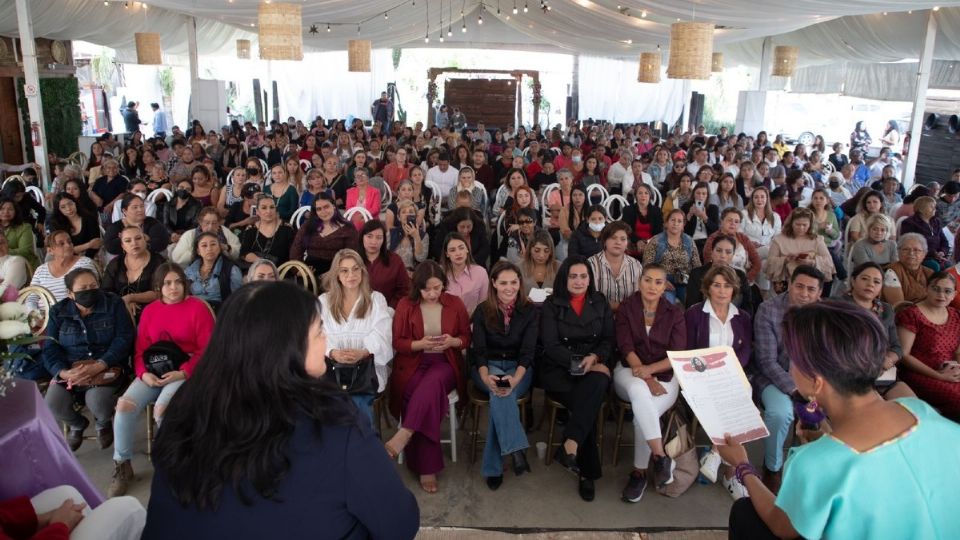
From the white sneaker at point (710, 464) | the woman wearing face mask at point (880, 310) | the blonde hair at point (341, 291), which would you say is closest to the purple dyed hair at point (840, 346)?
the white sneaker at point (710, 464)

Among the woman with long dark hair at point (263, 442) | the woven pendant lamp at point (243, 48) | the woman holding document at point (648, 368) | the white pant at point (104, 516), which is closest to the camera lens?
the woman with long dark hair at point (263, 442)

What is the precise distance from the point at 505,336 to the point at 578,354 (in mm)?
401

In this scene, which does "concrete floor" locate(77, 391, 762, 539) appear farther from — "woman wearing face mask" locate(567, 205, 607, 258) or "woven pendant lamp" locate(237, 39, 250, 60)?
"woven pendant lamp" locate(237, 39, 250, 60)

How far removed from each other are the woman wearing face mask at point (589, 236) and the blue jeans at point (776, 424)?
83.5 inches

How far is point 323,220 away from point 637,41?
9.13 m

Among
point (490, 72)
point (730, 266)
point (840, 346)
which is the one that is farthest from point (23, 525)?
point (490, 72)

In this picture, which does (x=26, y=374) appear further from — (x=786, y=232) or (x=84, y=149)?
(x=84, y=149)

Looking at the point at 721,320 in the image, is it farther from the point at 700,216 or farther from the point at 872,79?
the point at 872,79

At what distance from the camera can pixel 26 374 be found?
12.3 ft

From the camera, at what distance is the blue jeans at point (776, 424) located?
Answer: 3.44 metres

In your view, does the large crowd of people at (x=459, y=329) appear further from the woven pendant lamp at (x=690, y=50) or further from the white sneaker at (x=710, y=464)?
the woven pendant lamp at (x=690, y=50)

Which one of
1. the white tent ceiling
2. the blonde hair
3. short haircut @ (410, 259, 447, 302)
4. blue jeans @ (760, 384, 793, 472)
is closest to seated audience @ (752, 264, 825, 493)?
blue jeans @ (760, 384, 793, 472)

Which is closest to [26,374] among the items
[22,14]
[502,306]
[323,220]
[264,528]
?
[323,220]

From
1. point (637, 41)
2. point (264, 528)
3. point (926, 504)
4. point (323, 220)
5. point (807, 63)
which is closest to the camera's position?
point (264, 528)
